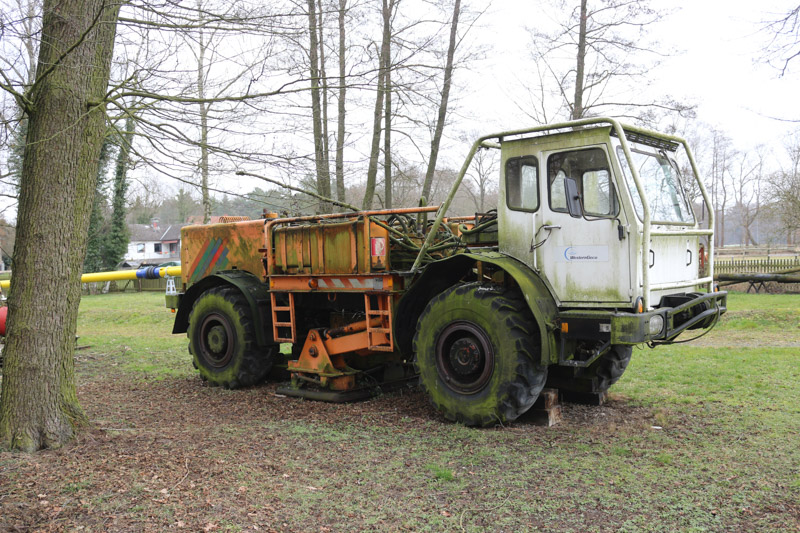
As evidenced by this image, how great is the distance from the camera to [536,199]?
6.35 metres

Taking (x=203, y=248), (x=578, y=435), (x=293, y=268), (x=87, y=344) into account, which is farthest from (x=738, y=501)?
(x=87, y=344)

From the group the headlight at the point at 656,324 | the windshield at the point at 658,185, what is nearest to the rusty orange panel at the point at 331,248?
the windshield at the point at 658,185

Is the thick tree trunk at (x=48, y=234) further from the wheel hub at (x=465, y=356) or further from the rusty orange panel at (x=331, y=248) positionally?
the wheel hub at (x=465, y=356)

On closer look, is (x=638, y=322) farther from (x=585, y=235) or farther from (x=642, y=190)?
(x=642, y=190)

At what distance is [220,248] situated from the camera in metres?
9.59

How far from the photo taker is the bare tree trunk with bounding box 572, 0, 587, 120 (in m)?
16.6

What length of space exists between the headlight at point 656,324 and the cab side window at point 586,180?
0.93m

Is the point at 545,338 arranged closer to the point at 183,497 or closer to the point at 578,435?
the point at 578,435

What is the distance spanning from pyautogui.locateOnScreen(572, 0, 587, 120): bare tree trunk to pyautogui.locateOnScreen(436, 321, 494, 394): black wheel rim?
1163 cm

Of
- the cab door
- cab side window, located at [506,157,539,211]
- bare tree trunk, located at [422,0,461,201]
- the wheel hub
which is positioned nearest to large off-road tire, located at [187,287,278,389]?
the wheel hub

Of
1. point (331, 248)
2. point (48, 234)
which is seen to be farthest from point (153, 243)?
point (48, 234)

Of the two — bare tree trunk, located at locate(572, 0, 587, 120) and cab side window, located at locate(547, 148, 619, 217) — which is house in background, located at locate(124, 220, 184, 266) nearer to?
bare tree trunk, located at locate(572, 0, 587, 120)

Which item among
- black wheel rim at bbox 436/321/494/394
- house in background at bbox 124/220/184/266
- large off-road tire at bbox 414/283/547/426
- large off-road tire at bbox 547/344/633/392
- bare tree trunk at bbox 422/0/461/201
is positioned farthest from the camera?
house in background at bbox 124/220/184/266

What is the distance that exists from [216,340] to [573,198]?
5.24 meters
